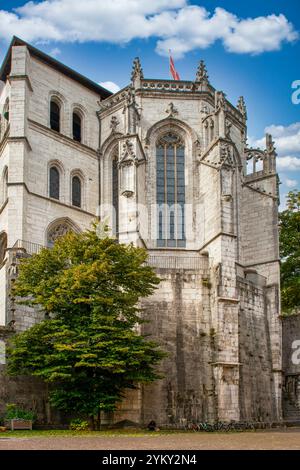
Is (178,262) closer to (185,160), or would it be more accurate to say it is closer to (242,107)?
(185,160)

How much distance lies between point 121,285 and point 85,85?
57.3ft

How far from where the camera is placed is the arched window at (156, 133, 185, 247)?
35.9 metres

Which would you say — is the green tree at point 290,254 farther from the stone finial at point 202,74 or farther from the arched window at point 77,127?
the arched window at point 77,127

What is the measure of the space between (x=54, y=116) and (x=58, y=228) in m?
6.66

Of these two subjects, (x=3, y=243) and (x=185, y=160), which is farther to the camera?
(x=185, y=160)

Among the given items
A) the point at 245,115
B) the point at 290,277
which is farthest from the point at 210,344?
the point at 245,115

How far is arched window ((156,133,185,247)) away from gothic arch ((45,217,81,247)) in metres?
4.75

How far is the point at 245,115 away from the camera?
4141 centimetres

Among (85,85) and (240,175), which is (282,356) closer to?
(240,175)

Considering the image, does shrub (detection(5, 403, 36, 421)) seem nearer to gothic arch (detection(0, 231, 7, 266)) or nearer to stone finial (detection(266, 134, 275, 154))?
gothic arch (detection(0, 231, 7, 266))

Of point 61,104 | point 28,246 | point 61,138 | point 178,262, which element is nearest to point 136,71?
point 61,104

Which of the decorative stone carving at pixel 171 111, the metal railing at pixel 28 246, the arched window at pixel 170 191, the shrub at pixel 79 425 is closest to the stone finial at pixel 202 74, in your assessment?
the decorative stone carving at pixel 171 111

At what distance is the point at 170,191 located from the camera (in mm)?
36312

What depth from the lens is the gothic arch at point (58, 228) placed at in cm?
3538
